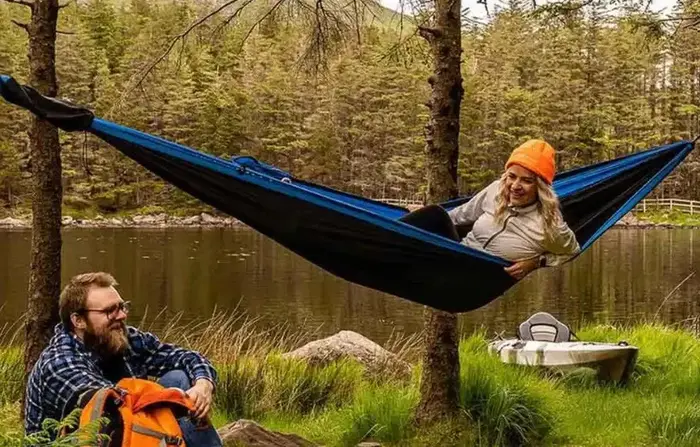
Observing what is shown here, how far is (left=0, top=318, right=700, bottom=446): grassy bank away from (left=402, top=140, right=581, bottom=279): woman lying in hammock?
3.17 ft

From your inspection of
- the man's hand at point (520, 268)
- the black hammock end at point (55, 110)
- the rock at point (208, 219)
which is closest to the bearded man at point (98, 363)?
the black hammock end at point (55, 110)

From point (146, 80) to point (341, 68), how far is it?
3081 cm

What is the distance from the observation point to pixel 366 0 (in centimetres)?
389

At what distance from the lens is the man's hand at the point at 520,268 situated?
2.61m

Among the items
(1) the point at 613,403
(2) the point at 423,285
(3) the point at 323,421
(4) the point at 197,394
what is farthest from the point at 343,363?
(4) the point at 197,394

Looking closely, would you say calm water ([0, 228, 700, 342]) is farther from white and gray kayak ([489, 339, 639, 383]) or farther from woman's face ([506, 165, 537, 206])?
woman's face ([506, 165, 537, 206])

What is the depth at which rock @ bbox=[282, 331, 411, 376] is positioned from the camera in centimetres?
530

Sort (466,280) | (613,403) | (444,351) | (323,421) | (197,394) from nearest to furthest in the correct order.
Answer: (197,394)
(466,280)
(444,351)
(323,421)
(613,403)

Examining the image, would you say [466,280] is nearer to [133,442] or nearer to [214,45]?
[133,442]

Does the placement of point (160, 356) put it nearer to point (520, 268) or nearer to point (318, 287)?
point (520, 268)

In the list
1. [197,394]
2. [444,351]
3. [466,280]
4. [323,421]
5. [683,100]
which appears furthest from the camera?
[683,100]

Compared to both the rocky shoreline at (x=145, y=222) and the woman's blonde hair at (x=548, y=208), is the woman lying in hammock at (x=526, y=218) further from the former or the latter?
the rocky shoreline at (x=145, y=222)


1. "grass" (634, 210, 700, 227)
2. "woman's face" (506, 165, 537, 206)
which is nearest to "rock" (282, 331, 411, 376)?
"woman's face" (506, 165, 537, 206)

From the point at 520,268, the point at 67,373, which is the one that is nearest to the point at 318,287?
the point at 520,268
